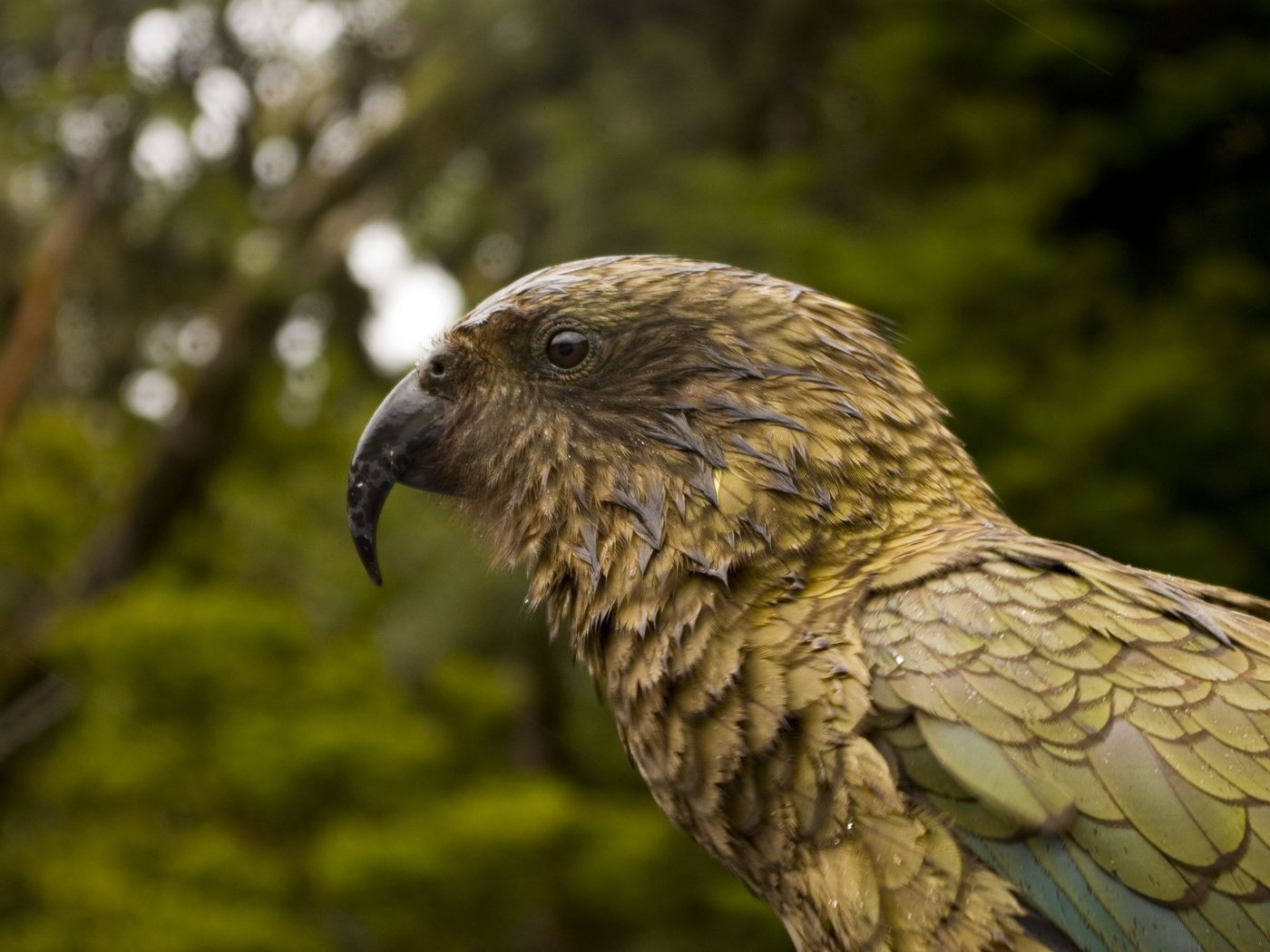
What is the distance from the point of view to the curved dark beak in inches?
73.5

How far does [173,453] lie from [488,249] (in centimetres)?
255

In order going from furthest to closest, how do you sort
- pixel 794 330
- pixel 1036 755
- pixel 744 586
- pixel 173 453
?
pixel 173 453 < pixel 794 330 < pixel 744 586 < pixel 1036 755

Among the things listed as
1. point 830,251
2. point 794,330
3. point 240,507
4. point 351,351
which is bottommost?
point 240,507

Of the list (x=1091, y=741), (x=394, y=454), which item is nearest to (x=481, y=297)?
(x=394, y=454)

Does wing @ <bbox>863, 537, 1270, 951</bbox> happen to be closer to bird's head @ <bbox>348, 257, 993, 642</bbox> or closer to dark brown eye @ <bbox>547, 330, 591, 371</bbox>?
bird's head @ <bbox>348, 257, 993, 642</bbox>

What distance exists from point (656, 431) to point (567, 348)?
0.62 ft

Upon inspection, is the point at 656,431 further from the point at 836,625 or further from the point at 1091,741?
the point at 1091,741

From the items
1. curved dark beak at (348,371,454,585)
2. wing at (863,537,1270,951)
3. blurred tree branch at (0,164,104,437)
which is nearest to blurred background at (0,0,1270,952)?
blurred tree branch at (0,164,104,437)

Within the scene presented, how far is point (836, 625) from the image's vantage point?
152cm

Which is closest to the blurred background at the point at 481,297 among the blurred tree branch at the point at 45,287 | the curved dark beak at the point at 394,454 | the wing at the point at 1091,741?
the blurred tree branch at the point at 45,287

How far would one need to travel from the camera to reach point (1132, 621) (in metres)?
1.46

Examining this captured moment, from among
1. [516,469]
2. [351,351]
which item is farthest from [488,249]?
[516,469]

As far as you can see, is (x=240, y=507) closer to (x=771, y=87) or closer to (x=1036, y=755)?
(x=771, y=87)

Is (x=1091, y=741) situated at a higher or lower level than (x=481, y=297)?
lower
